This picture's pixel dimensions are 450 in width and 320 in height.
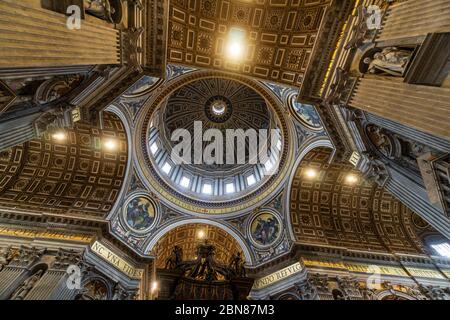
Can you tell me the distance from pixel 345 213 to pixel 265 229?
18.1 ft

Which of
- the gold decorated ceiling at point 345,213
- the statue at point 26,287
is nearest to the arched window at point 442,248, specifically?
the gold decorated ceiling at point 345,213

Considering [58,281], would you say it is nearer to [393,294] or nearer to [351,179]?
[393,294]

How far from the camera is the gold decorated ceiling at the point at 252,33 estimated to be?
32.9 ft

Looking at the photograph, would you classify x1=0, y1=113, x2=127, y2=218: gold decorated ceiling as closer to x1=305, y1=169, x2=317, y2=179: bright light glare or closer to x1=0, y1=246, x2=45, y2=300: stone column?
x1=0, y1=246, x2=45, y2=300: stone column

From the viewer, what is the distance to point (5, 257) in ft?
33.4

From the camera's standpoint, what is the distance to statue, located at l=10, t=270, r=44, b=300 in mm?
8977

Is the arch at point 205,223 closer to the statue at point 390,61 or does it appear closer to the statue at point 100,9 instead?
the statue at point 100,9

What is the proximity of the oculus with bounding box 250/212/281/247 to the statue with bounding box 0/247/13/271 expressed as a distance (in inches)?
490

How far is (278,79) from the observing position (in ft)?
39.5

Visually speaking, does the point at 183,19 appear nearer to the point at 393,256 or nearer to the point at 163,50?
the point at 163,50

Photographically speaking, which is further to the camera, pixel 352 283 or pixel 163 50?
pixel 352 283

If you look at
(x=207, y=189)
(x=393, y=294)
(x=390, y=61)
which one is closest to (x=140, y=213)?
(x=207, y=189)

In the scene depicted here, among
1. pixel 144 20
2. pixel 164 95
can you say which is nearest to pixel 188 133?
pixel 164 95
